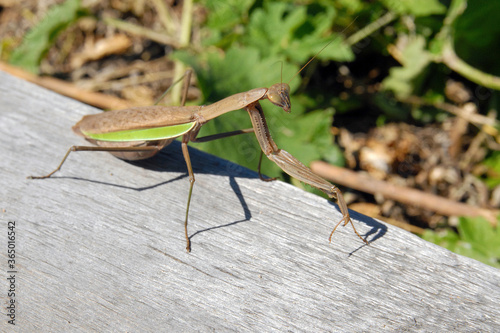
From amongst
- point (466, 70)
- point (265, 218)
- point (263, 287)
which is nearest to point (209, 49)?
point (466, 70)

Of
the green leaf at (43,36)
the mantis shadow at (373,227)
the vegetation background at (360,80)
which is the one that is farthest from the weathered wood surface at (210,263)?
the green leaf at (43,36)

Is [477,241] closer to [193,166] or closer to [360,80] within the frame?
[193,166]

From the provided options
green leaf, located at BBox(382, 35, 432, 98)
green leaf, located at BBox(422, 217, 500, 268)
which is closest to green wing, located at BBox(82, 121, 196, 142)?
green leaf, located at BBox(422, 217, 500, 268)

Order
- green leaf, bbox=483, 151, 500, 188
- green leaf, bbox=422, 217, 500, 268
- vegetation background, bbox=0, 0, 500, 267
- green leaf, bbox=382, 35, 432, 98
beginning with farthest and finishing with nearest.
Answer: green leaf, bbox=382, 35, 432, 98, green leaf, bbox=483, 151, 500, 188, vegetation background, bbox=0, 0, 500, 267, green leaf, bbox=422, 217, 500, 268

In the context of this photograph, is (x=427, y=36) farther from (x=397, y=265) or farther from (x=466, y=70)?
(x=397, y=265)

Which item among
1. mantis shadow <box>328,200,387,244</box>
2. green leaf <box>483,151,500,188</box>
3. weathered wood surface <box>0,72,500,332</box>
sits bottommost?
green leaf <box>483,151,500,188</box>

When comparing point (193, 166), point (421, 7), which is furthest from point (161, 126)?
point (421, 7)

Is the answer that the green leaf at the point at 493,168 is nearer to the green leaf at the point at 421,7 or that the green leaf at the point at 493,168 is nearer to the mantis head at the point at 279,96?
the green leaf at the point at 421,7

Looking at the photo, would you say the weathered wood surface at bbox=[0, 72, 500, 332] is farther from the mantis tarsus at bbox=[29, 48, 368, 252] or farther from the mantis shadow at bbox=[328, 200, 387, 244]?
the mantis tarsus at bbox=[29, 48, 368, 252]
